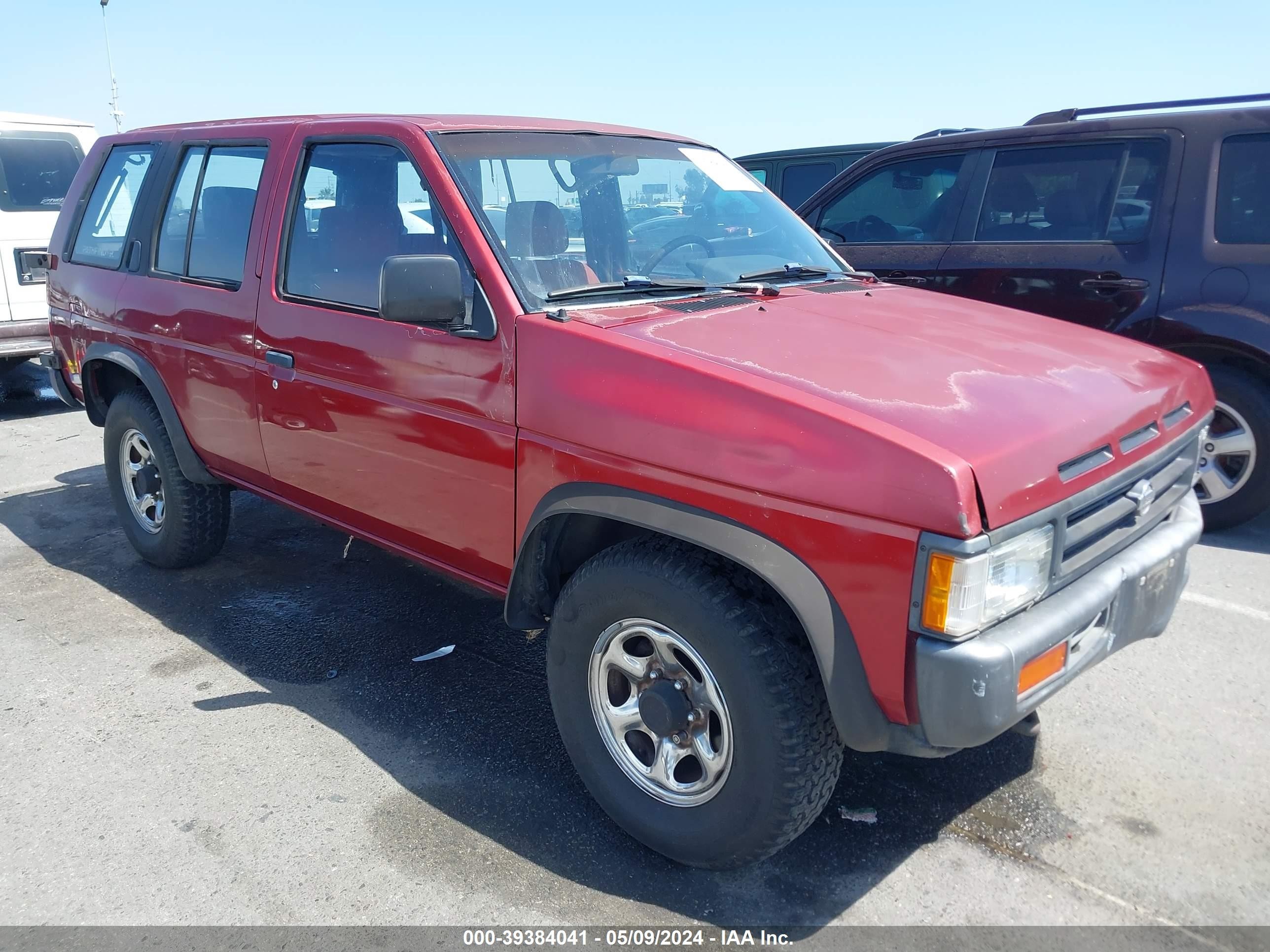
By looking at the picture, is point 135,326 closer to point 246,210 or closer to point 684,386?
point 246,210

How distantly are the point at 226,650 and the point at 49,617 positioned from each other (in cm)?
95

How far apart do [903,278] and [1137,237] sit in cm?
124

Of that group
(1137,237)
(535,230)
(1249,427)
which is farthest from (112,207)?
(1249,427)

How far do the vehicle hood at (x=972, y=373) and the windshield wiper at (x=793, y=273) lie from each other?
0.17 metres

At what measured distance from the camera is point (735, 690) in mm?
2361

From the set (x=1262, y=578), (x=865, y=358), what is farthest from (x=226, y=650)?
(x=1262, y=578)

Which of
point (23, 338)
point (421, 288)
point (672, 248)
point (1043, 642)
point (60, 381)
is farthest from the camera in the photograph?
point (23, 338)

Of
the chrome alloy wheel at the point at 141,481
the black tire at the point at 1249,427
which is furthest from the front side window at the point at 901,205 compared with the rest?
the chrome alloy wheel at the point at 141,481

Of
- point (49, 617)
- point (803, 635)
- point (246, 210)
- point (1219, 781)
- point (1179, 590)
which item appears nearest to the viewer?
point (803, 635)

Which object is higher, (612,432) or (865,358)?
(865,358)

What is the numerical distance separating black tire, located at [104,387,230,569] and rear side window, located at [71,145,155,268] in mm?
691

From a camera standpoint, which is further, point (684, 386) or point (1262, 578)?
point (1262, 578)

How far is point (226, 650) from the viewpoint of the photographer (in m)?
3.93

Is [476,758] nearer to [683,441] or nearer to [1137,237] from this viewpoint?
[683,441]
